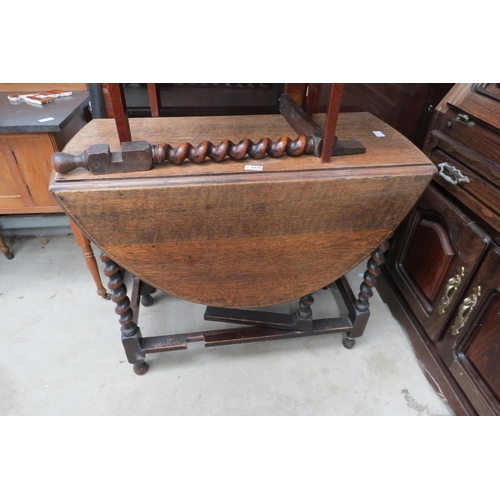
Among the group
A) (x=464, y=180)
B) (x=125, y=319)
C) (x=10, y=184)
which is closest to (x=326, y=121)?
(x=464, y=180)

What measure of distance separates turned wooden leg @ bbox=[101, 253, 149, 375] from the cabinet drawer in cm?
108

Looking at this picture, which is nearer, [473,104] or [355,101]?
[473,104]

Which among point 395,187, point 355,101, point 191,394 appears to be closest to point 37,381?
point 191,394

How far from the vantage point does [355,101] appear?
60.3 inches

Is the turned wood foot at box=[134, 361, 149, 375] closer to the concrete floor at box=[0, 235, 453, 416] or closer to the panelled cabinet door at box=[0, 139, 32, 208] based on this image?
the concrete floor at box=[0, 235, 453, 416]

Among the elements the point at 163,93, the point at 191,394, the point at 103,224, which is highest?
the point at 163,93

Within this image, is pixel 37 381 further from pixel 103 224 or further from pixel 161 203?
pixel 161 203

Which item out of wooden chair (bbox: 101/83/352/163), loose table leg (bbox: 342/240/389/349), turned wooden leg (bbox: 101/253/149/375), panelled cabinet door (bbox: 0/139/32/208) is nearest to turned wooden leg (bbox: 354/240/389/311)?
loose table leg (bbox: 342/240/389/349)

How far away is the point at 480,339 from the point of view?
110cm

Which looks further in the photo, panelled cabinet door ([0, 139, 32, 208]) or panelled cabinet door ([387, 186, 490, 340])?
panelled cabinet door ([0, 139, 32, 208])

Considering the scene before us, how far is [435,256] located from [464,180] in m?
0.31

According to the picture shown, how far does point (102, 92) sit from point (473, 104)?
1.30 meters

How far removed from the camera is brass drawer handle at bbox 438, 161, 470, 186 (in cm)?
109

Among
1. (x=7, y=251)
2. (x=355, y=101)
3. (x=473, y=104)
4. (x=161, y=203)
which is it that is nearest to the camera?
(x=161, y=203)
